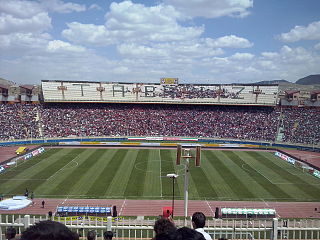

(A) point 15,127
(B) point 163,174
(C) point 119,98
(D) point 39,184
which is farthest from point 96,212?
(C) point 119,98

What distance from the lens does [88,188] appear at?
3312 centimetres

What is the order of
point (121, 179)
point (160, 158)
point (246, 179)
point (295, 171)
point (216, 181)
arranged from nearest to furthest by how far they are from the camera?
point (216, 181)
point (121, 179)
point (246, 179)
point (295, 171)
point (160, 158)

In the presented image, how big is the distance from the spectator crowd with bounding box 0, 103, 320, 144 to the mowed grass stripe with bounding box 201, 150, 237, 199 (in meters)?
21.5

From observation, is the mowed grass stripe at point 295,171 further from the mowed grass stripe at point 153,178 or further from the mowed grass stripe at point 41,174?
the mowed grass stripe at point 41,174

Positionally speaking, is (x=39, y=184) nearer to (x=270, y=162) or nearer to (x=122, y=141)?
(x=122, y=141)

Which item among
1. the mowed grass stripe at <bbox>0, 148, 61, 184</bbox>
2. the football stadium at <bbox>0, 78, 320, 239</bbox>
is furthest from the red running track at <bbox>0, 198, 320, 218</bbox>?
the mowed grass stripe at <bbox>0, 148, 61, 184</bbox>

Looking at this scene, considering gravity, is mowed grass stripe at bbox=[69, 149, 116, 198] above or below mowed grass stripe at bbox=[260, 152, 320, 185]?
above

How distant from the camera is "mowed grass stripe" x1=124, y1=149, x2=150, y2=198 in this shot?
31859 millimetres

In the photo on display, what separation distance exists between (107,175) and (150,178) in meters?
5.54

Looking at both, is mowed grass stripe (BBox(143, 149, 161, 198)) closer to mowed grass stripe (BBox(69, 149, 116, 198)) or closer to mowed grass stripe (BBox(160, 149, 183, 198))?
mowed grass stripe (BBox(160, 149, 183, 198))

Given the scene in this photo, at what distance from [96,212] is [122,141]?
36306 millimetres

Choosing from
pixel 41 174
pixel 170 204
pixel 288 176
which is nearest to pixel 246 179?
pixel 288 176

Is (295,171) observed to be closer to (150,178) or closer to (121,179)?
(150,178)

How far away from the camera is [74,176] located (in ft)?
123
